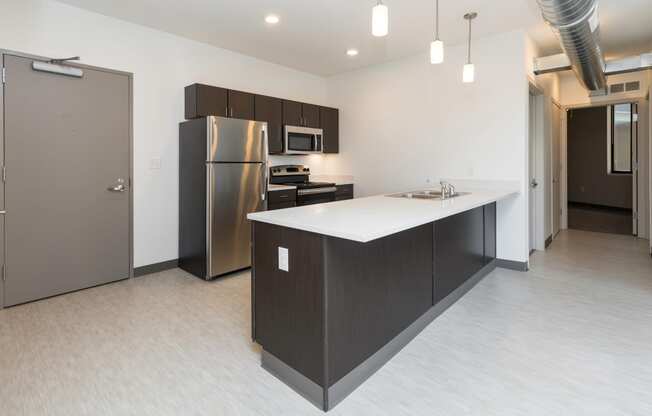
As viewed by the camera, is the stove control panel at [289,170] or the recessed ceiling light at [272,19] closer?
the recessed ceiling light at [272,19]

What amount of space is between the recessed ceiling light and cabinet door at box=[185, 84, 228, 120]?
929 millimetres

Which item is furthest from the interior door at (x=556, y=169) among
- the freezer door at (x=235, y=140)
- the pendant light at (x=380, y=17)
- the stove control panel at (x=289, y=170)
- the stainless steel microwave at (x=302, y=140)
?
the pendant light at (x=380, y=17)

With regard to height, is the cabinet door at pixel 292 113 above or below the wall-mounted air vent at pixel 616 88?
below

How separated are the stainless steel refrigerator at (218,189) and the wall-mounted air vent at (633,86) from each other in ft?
17.9

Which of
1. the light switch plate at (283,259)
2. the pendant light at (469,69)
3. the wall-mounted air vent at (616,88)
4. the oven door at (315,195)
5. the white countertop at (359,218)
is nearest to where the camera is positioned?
the white countertop at (359,218)

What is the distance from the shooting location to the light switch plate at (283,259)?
1943mm

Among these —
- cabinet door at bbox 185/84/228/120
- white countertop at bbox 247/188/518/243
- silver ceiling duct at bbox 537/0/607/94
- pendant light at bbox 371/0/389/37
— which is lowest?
white countertop at bbox 247/188/518/243

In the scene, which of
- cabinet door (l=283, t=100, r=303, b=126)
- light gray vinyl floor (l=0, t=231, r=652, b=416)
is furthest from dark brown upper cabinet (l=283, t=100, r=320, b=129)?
light gray vinyl floor (l=0, t=231, r=652, b=416)

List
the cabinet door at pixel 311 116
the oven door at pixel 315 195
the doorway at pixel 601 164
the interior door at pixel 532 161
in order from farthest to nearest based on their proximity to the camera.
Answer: the doorway at pixel 601 164 → the cabinet door at pixel 311 116 → the interior door at pixel 532 161 → the oven door at pixel 315 195

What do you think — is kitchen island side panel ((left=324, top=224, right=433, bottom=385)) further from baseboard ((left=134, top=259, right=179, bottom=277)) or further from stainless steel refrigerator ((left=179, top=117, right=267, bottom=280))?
baseboard ((left=134, top=259, right=179, bottom=277))

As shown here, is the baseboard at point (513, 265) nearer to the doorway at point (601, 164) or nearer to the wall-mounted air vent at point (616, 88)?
the wall-mounted air vent at point (616, 88)

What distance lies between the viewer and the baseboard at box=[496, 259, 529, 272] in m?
4.04

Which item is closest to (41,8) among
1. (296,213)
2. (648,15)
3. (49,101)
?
(49,101)

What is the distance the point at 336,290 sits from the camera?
182 cm
